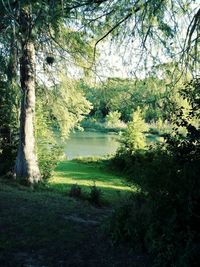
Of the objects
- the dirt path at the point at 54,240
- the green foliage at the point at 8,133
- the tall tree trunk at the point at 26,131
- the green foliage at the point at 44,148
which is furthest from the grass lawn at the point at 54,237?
the green foliage at the point at 44,148

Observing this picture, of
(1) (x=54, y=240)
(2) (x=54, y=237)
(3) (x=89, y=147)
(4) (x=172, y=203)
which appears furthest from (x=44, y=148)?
(3) (x=89, y=147)

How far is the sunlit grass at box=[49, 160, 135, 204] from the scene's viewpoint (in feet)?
46.0

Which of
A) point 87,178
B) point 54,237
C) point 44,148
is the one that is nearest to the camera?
point 54,237

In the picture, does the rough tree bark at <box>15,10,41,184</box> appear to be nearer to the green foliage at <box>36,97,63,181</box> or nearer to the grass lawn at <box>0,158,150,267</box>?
the green foliage at <box>36,97,63,181</box>

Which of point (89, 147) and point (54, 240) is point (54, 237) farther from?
point (89, 147)

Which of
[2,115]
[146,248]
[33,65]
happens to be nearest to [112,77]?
[33,65]

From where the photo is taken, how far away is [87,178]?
1730cm

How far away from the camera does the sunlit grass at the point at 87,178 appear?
46.0 feet

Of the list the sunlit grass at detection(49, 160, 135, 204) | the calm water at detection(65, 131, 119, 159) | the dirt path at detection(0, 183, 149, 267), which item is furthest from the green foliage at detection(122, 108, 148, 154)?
the dirt path at detection(0, 183, 149, 267)

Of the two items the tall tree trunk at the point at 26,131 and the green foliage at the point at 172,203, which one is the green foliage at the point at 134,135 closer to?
the tall tree trunk at the point at 26,131

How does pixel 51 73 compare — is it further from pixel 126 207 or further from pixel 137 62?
pixel 126 207

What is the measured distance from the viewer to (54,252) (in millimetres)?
5035

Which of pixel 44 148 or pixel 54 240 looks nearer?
pixel 54 240

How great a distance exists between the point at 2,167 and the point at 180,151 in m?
8.79
